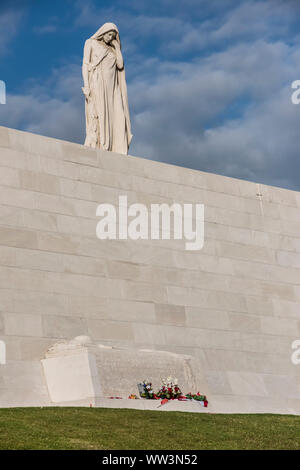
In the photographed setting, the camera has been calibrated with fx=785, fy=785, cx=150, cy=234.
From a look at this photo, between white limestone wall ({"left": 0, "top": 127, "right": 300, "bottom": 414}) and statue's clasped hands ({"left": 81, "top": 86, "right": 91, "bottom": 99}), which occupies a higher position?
statue's clasped hands ({"left": 81, "top": 86, "right": 91, "bottom": 99})

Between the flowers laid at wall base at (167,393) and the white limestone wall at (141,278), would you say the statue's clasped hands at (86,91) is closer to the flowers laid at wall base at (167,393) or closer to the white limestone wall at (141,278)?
the white limestone wall at (141,278)

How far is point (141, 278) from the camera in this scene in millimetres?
19969

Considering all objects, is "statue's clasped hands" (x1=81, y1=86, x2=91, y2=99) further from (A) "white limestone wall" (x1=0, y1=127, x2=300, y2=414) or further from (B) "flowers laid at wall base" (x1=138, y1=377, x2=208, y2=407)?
(B) "flowers laid at wall base" (x1=138, y1=377, x2=208, y2=407)

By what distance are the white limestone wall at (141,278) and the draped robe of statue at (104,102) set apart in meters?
1.14

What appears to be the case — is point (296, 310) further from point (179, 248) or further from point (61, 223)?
point (61, 223)

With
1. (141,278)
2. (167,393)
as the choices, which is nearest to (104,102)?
(141,278)

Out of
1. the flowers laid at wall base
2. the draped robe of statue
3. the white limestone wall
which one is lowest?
the flowers laid at wall base

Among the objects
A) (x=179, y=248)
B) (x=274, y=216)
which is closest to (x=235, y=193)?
(x=274, y=216)

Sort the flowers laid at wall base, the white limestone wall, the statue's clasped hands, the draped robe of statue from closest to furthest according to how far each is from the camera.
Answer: the flowers laid at wall base
the white limestone wall
the draped robe of statue
the statue's clasped hands

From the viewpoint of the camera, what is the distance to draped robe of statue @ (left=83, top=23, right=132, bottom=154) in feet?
72.1

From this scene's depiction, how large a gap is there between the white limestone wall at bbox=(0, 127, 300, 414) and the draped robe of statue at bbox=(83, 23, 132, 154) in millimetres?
1144

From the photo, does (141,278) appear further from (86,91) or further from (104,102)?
(86,91)

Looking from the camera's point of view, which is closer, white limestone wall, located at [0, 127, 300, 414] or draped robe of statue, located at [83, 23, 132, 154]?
white limestone wall, located at [0, 127, 300, 414]

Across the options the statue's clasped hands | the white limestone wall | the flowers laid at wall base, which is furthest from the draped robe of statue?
the flowers laid at wall base
